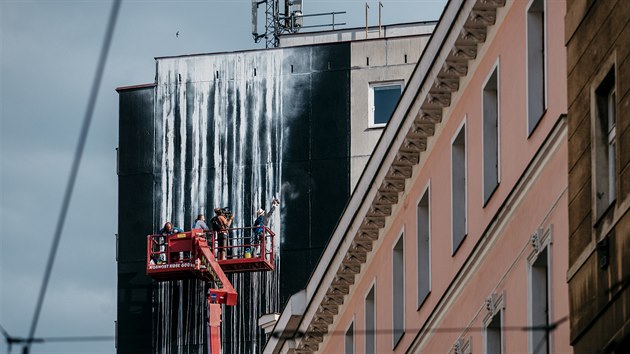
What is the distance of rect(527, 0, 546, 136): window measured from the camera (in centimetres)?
3559

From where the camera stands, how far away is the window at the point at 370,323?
161 feet

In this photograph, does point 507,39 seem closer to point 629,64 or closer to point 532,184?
point 532,184

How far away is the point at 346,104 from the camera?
76438 millimetres

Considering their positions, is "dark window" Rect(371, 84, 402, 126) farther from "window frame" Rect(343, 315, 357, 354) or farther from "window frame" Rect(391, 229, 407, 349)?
"window frame" Rect(391, 229, 407, 349)

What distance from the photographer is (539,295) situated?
1364 inches

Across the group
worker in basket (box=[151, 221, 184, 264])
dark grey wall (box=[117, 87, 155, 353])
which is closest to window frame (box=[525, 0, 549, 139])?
worker in basket (box=[151, 221, 184, 264])

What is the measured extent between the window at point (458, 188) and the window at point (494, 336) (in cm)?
328

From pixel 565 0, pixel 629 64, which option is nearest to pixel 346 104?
pixel 565 0

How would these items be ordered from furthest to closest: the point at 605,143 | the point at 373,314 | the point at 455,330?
the point at 373,314, the point at 455,330, the point at 605,143

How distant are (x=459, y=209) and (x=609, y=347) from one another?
14.1 m

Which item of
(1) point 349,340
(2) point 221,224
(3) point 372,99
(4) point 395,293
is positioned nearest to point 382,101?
(3) point 372,99

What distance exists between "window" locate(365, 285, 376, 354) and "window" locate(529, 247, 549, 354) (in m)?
14.2

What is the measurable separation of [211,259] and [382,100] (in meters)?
7.94

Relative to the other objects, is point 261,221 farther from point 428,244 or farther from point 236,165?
point 428,244
